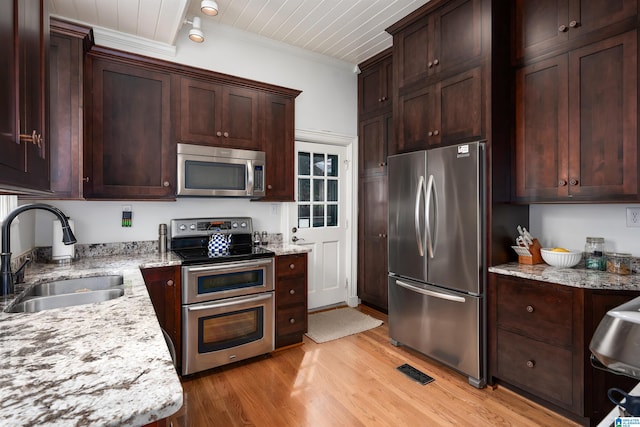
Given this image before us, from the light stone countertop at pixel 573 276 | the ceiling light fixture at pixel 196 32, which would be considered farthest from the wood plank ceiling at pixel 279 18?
the light stone countertop at pixel 573 276

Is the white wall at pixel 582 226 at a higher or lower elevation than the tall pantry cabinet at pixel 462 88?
lower

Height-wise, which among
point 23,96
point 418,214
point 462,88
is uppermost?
point 462,88

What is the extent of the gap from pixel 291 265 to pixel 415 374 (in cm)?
134

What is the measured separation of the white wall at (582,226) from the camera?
219 centimetres

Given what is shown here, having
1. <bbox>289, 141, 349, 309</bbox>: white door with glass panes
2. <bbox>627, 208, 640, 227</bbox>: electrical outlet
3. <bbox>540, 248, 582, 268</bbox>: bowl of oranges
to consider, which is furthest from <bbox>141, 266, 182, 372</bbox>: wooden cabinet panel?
<bbox>627, 208, 640, 227</bbox>: electrical outlet

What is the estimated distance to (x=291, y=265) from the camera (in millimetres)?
2908

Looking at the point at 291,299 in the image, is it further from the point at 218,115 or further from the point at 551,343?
the point at 551,343

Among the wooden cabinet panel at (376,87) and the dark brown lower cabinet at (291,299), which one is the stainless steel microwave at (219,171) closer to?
the dark brown lower cabinet at (291,299)

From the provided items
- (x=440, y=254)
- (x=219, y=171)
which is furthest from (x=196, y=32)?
(x=440, y=254)

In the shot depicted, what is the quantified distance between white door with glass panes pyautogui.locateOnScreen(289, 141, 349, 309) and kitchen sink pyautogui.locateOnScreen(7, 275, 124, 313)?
6.60 feet

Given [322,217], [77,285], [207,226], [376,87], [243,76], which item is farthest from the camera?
[322,217]

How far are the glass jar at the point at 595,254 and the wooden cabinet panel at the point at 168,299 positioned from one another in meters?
2.93

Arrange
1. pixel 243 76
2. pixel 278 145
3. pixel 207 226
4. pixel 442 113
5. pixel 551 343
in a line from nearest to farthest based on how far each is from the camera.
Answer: pixel 551 343, pixel 442 113, pixel 207 226, pixel 278 145, pixel 243 76

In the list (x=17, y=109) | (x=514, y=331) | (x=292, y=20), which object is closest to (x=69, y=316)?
(x=17, y=109)
